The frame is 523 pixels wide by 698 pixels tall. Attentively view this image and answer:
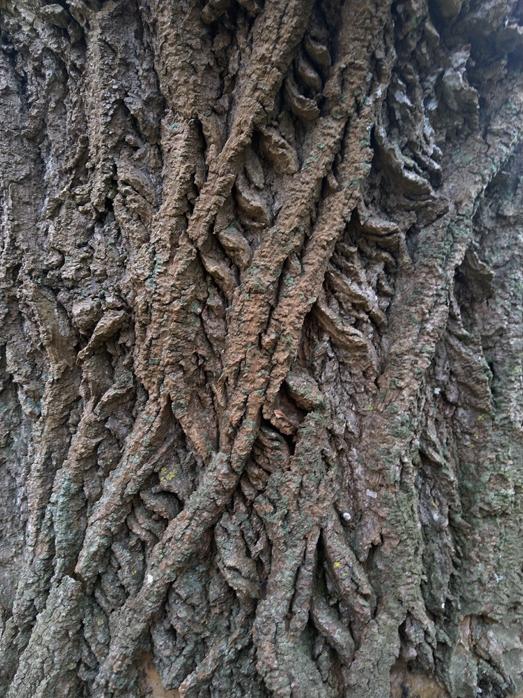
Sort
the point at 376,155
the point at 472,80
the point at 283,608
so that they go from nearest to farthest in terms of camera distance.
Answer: the point at 283,608 → the point at 376,155 → the point at 472,80

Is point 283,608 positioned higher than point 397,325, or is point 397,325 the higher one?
point 397,325

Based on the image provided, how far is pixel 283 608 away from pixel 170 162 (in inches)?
53.1

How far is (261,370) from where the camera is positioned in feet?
3.67

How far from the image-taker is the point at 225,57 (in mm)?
1162

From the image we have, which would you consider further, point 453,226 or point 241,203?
point 453,226

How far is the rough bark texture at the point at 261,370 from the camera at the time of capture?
1.12 metres

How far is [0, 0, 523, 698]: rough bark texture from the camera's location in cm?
112

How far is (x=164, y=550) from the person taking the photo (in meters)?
1.14

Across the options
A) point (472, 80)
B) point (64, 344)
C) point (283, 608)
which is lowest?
point (283, 608)

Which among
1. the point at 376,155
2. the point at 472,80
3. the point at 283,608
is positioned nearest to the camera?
the point at 283,608

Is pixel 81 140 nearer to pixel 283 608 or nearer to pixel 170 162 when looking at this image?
pixel 170 162

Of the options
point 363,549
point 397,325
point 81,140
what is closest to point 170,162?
point 81,140

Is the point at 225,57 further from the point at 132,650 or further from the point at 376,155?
the point at 132,650

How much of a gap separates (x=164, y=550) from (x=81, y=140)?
1334mm
